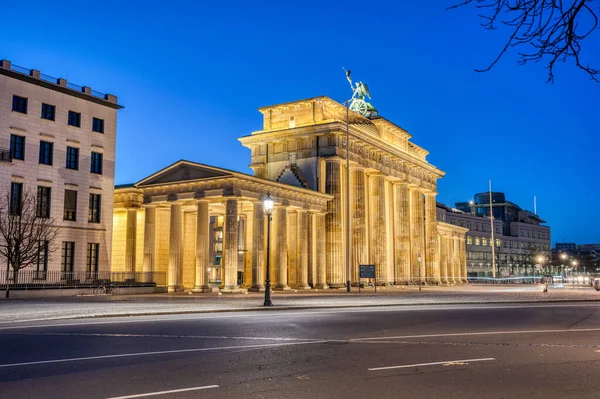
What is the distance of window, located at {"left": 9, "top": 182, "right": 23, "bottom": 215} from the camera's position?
41000 mm

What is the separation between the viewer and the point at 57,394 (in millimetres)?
8148

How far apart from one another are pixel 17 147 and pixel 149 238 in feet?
39.3

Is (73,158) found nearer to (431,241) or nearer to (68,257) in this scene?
(68,257)

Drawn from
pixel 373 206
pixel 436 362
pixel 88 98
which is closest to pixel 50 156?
pixel 88 98

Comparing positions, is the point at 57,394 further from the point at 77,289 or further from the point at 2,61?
the point at 2,61

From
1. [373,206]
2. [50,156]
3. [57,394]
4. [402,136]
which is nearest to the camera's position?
[57,394]

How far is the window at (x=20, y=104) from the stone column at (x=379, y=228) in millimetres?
34272

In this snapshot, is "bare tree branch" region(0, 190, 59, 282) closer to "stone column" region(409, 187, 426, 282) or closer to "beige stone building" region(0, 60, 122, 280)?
"beige stone building" region(0, 60, 122, 280)

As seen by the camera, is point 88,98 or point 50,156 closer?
point 50,156

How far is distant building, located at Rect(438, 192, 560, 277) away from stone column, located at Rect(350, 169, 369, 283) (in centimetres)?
6658

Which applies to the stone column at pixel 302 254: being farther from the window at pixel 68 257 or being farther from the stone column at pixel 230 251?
the window at pixel 68 257

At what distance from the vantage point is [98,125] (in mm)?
48062

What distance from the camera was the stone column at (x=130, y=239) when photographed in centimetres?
5003

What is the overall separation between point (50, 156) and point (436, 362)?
131 feet
